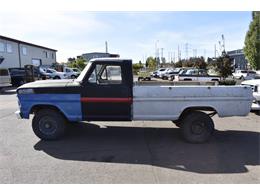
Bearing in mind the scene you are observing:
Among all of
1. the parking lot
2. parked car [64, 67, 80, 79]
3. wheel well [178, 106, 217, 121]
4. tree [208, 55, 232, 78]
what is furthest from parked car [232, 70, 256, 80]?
wheel well [178, 106, 217, 121]

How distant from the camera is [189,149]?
226 inches

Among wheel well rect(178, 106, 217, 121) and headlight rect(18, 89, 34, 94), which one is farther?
headlight rect(18, 89, 34, 94)

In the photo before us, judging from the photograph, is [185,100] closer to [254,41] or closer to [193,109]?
[193,109]

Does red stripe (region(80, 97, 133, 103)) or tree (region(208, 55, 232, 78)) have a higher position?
tree (region(208, 55, 232, 78))

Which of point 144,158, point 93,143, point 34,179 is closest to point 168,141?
point 144,158

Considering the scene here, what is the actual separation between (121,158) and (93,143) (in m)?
1.25

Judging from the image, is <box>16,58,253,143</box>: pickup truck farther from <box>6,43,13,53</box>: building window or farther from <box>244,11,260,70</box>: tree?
<box>244,11,260,70</box>: tree

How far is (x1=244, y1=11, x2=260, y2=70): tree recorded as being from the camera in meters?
32.0

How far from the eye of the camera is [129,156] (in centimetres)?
527

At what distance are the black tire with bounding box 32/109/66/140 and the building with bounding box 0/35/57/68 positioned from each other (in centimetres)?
2444

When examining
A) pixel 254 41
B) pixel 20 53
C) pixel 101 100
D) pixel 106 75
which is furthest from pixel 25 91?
pixel 254 41

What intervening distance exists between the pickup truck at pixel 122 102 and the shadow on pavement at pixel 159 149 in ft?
1.49

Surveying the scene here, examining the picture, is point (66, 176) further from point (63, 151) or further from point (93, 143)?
point (93, 143)

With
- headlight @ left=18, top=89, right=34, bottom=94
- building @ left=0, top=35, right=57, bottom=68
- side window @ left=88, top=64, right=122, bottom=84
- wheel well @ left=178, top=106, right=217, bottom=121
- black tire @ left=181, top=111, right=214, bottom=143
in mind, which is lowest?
black tire @ left=181, top=111, right=214, bottom=143
